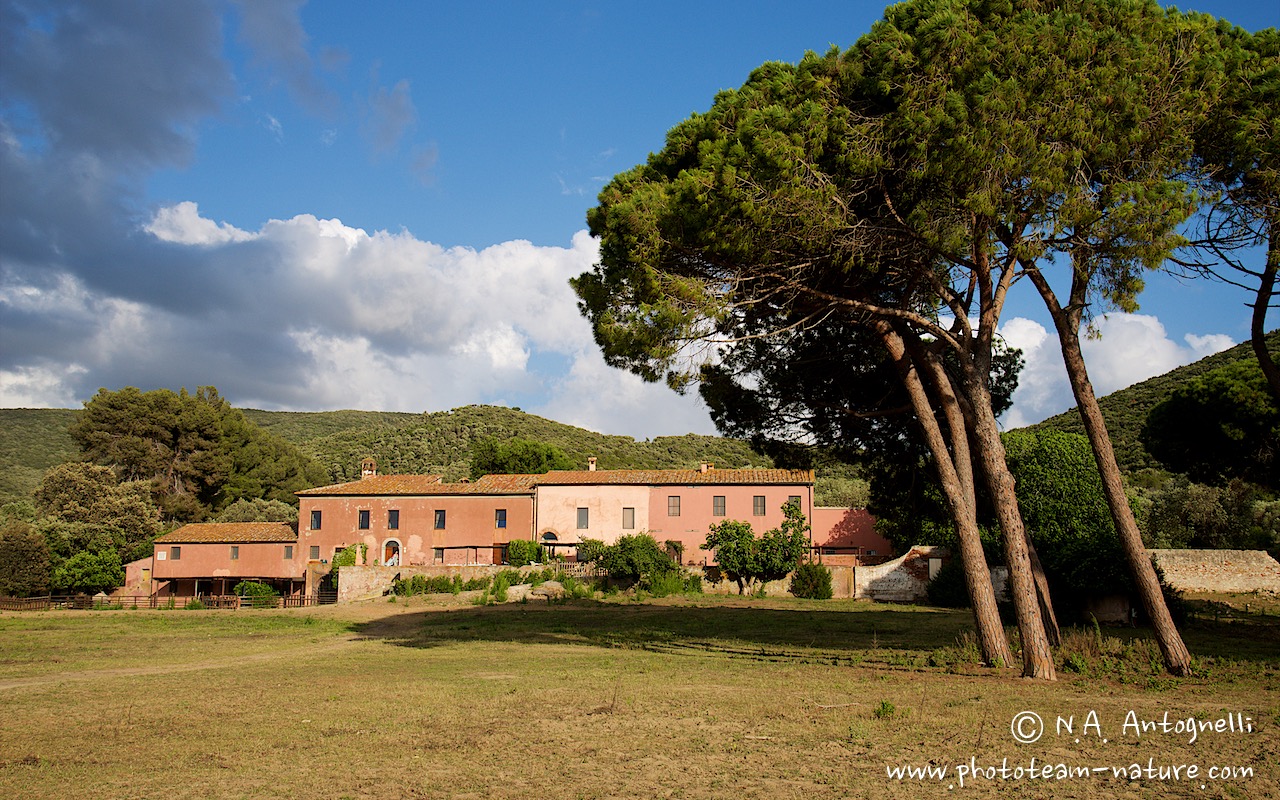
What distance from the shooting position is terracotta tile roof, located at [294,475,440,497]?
4322cm

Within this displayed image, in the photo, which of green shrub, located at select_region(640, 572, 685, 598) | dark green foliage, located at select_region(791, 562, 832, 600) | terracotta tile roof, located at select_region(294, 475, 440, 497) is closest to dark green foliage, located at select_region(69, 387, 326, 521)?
terracotta tile roof, located at select_region(294, 475, 440, 497)

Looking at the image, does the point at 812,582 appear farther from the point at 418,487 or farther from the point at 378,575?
the point at 418,487

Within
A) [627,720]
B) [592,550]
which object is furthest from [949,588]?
[627,720]

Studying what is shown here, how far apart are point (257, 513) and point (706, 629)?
4012 cm

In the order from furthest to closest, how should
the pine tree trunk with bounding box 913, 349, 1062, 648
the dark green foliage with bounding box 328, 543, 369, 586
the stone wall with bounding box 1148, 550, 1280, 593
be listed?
the dark green foliage with bounding box 328, 543, 369, 586 < the stone wall with bounding box 1148, 550, 1280, 593 < the pine tree trunk with bounding box 913, 349, 1062, 648

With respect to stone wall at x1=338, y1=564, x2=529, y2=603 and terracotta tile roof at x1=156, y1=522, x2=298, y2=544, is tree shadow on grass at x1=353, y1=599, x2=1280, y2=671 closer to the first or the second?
stone wall at x1=338, y1=564, x2=529, y2=603

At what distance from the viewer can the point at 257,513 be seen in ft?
173

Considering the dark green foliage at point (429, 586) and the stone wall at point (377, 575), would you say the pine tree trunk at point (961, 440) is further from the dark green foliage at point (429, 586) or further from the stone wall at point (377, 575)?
the stone wall at point (377, 575)

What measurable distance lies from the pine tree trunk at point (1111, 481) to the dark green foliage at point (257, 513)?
46.2 metres

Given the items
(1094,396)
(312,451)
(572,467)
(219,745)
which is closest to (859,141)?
(1094,396)

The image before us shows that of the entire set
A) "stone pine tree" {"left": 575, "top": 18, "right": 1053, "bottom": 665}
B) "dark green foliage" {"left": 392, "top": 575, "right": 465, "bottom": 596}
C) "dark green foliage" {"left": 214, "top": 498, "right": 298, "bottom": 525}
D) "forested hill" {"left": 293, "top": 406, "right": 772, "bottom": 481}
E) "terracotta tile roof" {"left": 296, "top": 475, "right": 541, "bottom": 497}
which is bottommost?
"dark green foliage" {"left": 392, "top": 575, "right": 465, "bottom": 596}

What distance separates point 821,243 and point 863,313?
6.96 feet

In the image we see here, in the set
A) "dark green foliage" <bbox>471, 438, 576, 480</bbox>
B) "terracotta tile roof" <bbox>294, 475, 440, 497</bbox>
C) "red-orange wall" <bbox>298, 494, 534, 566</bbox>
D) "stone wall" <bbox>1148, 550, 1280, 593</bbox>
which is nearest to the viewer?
"stone wall" <bbox>1148, 550, 1280, 593</bbox>

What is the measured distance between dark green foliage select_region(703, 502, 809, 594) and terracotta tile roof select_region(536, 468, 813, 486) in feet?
23.4
